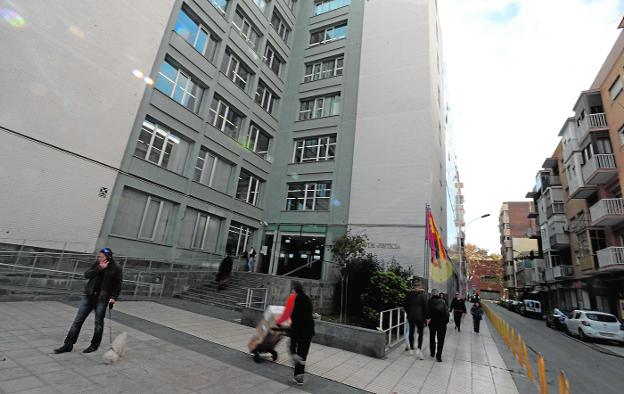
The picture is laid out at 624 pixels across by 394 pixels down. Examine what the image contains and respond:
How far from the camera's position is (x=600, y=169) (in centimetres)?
Answer: 2167

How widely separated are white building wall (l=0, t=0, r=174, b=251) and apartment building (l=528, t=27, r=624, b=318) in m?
30.1

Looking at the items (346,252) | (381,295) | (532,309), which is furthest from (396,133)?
(532,309)

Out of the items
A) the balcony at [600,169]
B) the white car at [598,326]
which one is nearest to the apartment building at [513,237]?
the balcony at [600,169]

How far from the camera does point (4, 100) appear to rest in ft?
35.6

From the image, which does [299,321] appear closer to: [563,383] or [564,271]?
[563,383]

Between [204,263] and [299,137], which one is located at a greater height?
[299,137]

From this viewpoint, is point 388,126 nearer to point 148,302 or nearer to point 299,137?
point 299,137

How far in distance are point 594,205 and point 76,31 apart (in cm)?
3378

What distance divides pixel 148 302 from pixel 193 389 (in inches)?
330

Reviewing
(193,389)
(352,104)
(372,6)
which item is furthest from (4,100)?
(372,6)

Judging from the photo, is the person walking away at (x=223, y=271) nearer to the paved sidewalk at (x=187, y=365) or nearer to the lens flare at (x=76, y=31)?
the paved sidewalk at (x=187, y=365)

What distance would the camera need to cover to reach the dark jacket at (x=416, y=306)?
8.38m

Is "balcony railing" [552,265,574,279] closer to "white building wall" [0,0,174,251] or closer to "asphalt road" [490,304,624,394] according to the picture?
"asphalt road" [490,304,624,394]

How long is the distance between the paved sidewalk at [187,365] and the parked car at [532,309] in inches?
1122
